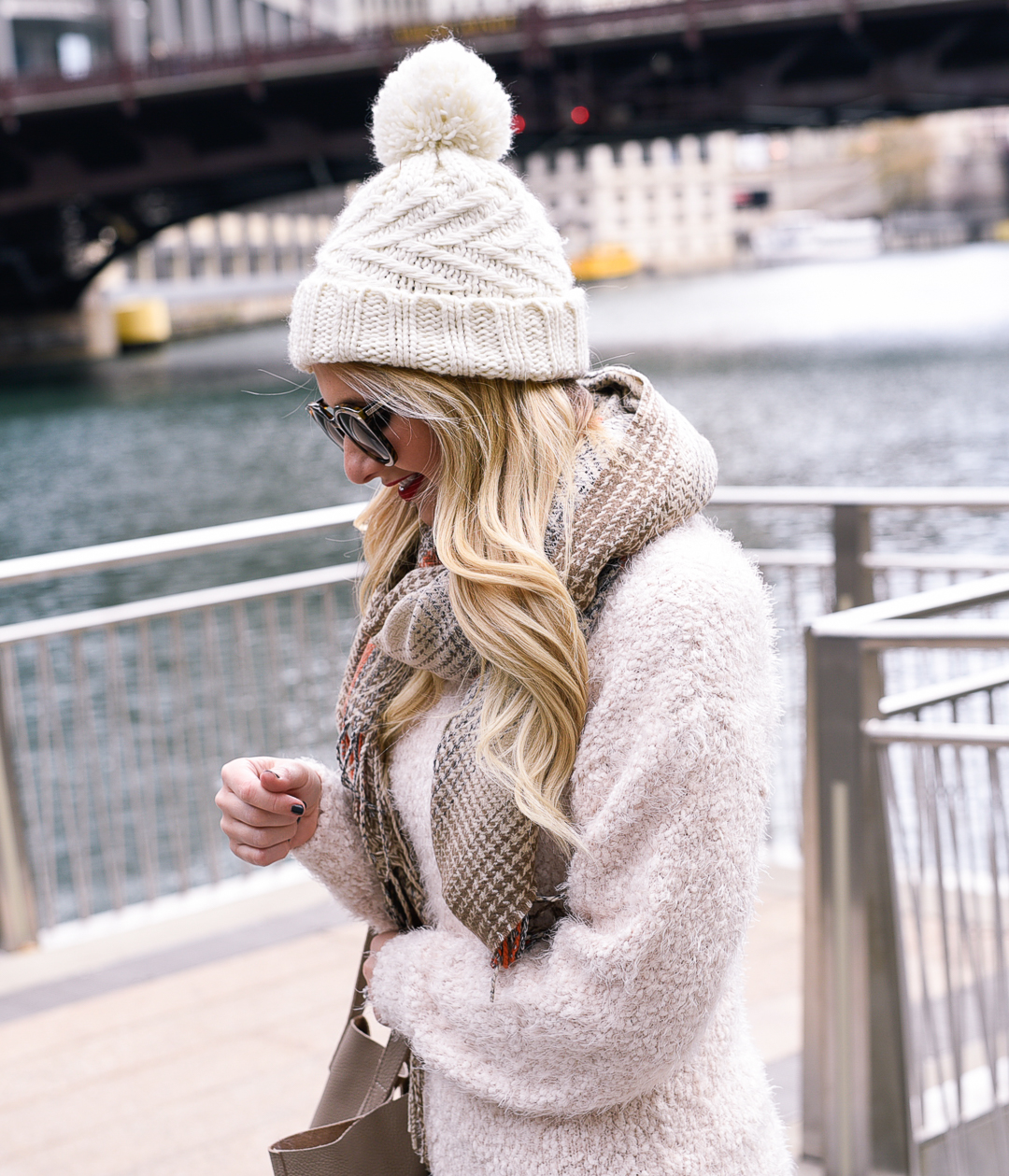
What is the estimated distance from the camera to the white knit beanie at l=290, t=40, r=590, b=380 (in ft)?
4.93

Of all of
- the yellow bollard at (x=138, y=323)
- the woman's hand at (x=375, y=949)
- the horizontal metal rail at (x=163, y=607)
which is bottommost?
the yellow bollard at (x=138, y=323)

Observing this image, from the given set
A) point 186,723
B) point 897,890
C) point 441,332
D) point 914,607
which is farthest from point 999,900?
point 186,723

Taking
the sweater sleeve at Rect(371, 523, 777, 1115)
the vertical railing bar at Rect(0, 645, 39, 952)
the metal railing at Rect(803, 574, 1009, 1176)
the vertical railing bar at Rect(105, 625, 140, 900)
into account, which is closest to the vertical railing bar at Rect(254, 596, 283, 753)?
the vertical railing bar at Rect(105, 625, 140, 900)

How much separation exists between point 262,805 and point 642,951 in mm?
483

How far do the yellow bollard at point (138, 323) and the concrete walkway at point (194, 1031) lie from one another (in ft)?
172

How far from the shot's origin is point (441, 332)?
150 centimetres

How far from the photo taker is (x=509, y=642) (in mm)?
1435

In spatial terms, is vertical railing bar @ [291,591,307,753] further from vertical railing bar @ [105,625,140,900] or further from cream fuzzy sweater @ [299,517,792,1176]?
cream fuzzy sweater @ [299,517,792,1176]

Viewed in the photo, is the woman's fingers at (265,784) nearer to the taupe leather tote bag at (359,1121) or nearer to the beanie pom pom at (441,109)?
the taupe leather tote bag at (359,1121)

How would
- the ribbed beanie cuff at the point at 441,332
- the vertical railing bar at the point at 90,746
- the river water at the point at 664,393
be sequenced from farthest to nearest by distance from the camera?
the river water at the point at 664,393
the vertical railing bar at the point at 90,746
the ribbed beanie cuff at the point at 441,332

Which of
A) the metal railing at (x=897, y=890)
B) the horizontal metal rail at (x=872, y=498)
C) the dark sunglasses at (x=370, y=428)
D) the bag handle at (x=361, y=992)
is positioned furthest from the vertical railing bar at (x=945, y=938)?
the horizontal metal rail at (x=872, y=498)

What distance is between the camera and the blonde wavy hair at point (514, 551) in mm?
1418

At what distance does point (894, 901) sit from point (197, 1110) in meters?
1.90

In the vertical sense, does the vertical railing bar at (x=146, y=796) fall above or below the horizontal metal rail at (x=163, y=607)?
below
